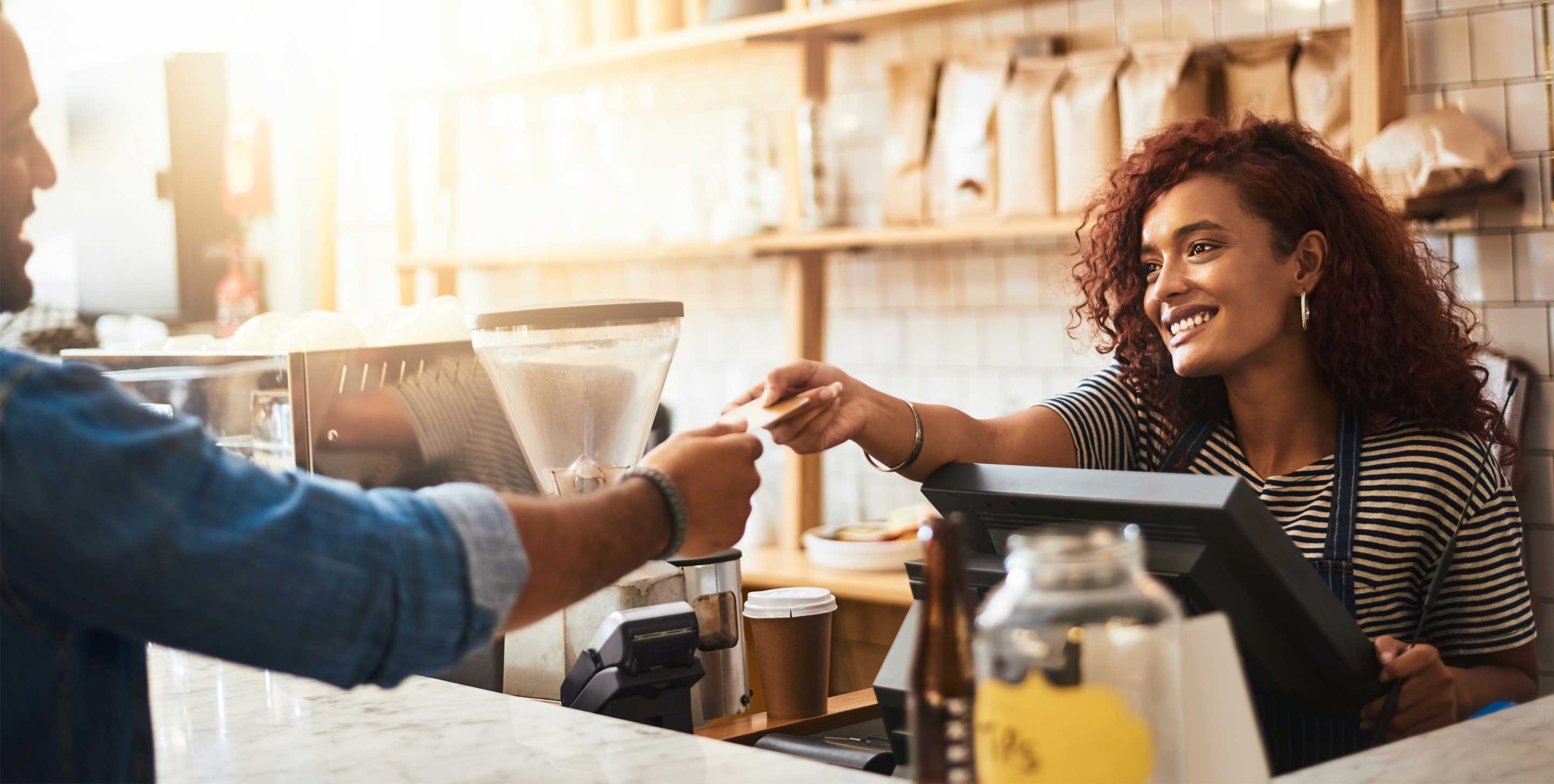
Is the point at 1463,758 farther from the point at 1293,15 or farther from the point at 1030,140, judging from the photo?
the point at 1293,15

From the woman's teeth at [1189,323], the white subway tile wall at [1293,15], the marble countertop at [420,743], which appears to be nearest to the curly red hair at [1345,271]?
the woman's teeth at [1189,323]

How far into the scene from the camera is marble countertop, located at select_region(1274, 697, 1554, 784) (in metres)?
1.12

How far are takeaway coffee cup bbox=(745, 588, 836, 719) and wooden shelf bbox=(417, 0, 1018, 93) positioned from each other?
160 cm

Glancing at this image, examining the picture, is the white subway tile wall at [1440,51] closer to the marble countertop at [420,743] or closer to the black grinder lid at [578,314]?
the black grinder lid at [578,314]

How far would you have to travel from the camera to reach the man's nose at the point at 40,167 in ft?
3.35

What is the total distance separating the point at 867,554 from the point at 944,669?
2110mm

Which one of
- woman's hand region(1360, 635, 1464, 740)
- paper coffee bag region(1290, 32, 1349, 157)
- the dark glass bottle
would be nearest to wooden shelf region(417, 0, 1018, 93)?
paper coffee bag region(1290, 32, 1349, 157)

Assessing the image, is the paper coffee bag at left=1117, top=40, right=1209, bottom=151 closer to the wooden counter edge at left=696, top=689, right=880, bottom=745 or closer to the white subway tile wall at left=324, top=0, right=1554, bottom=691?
the white subway tile wall at left=324, top=0, right=1554, bottom=691

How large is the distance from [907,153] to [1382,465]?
1452 mm

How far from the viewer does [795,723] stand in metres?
1.65

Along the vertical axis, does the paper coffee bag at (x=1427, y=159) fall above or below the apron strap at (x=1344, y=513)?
above

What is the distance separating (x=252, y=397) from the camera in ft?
6.33

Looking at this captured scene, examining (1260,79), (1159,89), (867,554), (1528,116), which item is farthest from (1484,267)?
(867,554)

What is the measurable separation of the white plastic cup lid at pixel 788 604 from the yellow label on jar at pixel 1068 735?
86cm
